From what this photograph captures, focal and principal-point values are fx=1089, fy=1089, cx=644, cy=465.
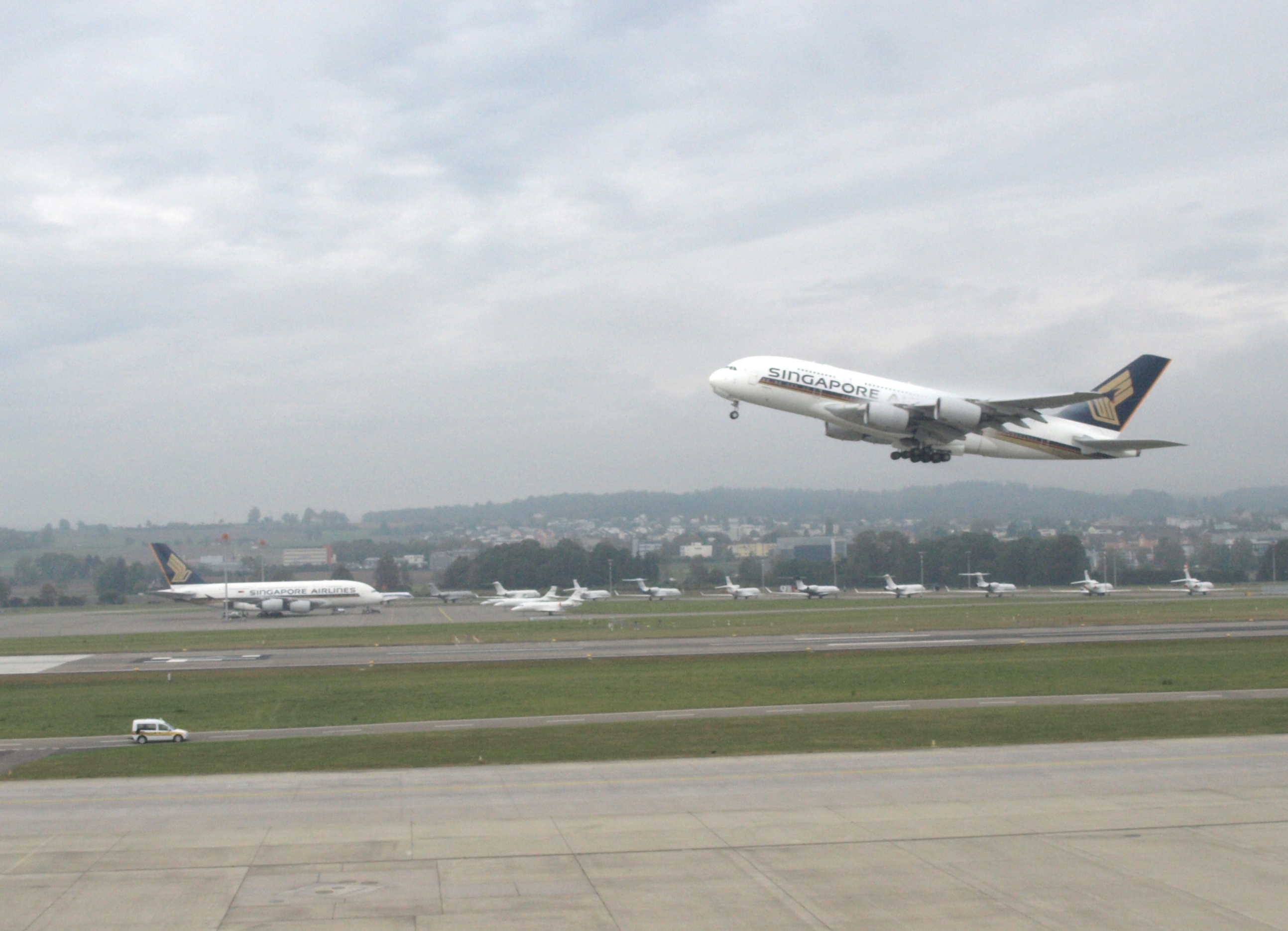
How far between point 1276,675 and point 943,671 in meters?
15.7

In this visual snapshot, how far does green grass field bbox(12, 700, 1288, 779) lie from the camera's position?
34625mm

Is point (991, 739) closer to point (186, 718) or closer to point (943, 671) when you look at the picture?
point (943, 671)

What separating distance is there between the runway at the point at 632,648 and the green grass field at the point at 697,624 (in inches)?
170

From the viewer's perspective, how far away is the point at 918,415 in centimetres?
5716

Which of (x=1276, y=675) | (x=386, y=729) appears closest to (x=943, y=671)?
(x=1276, y=675)

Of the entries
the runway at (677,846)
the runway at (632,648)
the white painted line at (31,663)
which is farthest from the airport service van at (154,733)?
the white painted line at (31,663)

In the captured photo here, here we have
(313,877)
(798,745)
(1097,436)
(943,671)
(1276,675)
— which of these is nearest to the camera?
(313,877)

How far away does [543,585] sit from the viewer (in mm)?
193000

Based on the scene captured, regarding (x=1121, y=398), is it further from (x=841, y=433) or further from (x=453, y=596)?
(x=453, y=596)

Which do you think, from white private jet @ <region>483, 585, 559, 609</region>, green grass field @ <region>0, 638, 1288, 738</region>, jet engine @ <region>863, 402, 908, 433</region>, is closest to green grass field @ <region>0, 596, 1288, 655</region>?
white private jet @ <region>483, 585, 559, 609</region>

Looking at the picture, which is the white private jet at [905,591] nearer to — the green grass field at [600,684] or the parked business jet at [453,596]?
the parked business jet at [453,596]

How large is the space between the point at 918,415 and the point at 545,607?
67.8 meters

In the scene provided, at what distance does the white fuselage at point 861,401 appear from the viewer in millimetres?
58125

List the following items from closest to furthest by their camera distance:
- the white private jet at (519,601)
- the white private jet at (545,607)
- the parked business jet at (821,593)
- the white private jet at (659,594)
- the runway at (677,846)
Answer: the runway at (677,846) → the white private jet at (545,607) → the white private jet at (519,601) → the parked business jet at (821,593) → the white private jet at (659,594)
